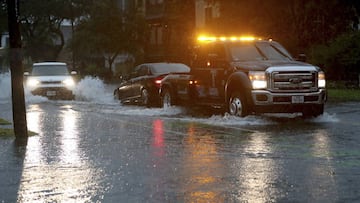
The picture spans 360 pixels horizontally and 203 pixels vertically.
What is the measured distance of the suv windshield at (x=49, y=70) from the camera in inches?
1240

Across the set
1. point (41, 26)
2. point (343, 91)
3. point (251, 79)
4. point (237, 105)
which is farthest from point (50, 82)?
point (41, 26)

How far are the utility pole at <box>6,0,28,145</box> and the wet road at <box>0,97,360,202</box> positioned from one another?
34cm

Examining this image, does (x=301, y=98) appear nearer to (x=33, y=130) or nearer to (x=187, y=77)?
(x=187, y=77)

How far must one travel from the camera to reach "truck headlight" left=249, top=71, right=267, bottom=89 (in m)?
17.5

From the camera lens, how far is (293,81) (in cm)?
1755

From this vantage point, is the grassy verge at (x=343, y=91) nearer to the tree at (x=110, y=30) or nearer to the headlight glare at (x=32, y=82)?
the headlight glare at (x=32, y=82)

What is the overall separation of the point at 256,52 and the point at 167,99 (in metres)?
4.18

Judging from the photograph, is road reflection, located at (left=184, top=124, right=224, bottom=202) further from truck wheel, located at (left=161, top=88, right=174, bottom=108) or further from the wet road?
truck wheel, located at (left=161, top=88, right=174, bottom=108)

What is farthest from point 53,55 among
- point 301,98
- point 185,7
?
point 301,98

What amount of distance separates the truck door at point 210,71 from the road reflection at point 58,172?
423 centimetres

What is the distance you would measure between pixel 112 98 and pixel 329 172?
2144 cm

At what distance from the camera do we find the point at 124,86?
2719 centimetres

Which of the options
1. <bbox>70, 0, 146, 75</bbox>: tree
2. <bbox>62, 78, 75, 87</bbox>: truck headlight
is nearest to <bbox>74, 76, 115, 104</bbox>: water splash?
<bbox>62, 78, 75, 87</bbox>: truck headlight

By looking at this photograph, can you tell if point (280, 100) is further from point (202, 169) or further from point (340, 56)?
point (340, 56)
